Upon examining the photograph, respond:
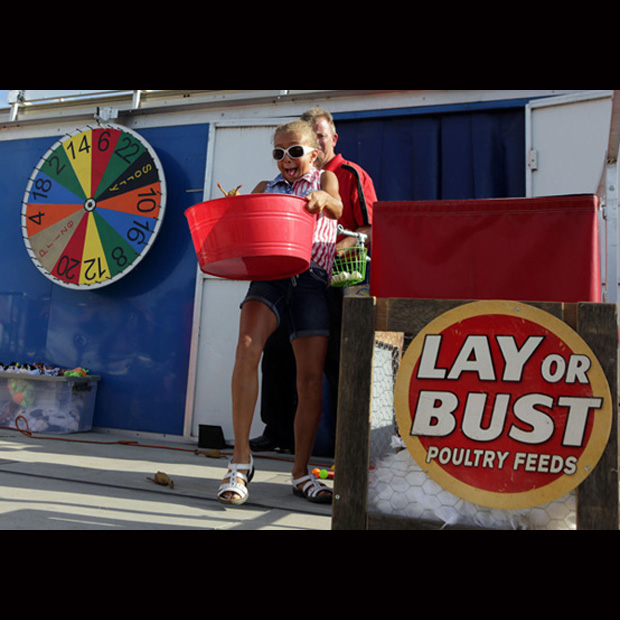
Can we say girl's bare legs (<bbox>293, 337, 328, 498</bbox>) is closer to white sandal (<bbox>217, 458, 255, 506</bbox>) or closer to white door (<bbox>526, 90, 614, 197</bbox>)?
white sandal (<bbox>217, 458, 255, 506</bbox>)

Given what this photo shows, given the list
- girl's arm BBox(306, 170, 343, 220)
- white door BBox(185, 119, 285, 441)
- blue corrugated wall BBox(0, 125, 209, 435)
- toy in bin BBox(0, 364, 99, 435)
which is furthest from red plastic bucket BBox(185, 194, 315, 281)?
toy in bin BBox(0, 364, 99, 435)

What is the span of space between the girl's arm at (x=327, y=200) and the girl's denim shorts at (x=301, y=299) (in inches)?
7.3

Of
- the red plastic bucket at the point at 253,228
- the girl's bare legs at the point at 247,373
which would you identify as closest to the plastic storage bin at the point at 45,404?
the girl's bare legs at the point at 247,373

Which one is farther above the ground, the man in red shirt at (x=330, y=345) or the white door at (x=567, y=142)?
the white door at (x=567, y=142)

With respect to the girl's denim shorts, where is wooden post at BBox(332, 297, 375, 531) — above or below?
below

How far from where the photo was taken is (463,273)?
1069 millimetres

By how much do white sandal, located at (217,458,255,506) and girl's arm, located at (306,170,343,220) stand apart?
736 mm

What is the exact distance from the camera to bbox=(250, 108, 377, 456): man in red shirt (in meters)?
1.99

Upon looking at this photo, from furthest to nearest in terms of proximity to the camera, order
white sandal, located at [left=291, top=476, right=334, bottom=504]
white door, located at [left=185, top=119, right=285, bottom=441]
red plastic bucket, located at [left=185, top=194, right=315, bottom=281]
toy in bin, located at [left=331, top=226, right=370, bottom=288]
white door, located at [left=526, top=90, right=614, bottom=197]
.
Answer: white door, located at [left=185, top=119, right=285, bottom=441] → white door, located at [left=526, top=90, right=614, bottom=197] → toy in bin, located at [left=331, top=226, right=370, bottom=288] → white sandal, located at [left=291, top=476, right=334, bottom=504] → red plastic bucket, located at [left=185, top=194, right=315, bottom=281]

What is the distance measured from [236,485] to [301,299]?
0.56 metres

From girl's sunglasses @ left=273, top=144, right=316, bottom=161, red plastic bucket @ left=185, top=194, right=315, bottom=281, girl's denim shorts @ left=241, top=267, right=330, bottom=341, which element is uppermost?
girl's sunglasses @ left=273, top=144, right=316, bottom=161

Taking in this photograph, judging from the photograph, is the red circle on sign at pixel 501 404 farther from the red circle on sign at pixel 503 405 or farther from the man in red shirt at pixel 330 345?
the man in red shirt at pixel 330 345

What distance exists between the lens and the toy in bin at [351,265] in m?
1.70
